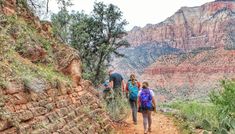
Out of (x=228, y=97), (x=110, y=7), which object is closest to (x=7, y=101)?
(x=228, y=97)

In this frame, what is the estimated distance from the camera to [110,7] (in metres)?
29.9

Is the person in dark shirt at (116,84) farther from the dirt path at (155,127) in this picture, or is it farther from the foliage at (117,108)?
the dirt path at (155,127)

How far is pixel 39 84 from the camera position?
8367 millimetres

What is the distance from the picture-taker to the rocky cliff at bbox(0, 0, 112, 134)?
289 inches

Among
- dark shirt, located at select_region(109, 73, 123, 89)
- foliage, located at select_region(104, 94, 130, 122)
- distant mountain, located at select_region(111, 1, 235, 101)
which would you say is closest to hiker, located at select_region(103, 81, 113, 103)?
foliage, located at select_region(104, 94, 130, 122)

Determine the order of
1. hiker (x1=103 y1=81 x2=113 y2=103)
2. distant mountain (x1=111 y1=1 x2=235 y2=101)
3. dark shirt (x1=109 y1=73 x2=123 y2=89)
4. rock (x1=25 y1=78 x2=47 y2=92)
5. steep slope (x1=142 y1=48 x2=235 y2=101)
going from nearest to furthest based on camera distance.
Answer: rock (x1=25 y1=78 x2=47 y2=92) → dark shirt (x1=109 y1=73 x2=123 y2=89) → hiker (x1=103 y1=81 x2=113 y2=103) → steep slope (x1=142 y1=48 x2=235 y2=101) → distant mountain (x1=111 y1=1 x2=235 y2=101)

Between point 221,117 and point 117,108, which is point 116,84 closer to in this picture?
point 117,108

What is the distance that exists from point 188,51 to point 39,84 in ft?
430

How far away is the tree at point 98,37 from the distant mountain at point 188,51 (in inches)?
1587

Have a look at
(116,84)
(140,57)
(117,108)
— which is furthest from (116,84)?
(140,57)

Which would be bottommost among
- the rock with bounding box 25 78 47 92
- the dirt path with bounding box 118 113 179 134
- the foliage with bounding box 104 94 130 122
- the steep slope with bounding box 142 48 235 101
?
the steep slope with bounding box 142 48 235 101

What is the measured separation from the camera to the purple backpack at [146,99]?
41.0ft

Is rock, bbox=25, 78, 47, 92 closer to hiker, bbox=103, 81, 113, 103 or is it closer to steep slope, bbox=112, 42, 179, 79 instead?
hiker, bbox=103, 81, 113, 103

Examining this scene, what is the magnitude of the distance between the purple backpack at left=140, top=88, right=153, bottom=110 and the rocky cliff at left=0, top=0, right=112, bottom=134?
4.40ft
